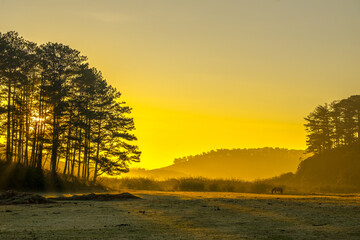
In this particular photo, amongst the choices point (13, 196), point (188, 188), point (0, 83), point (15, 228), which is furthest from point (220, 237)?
point (0, 83)

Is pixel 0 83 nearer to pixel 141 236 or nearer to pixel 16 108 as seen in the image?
pixel 16 108

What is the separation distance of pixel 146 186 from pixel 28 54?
2224 cm

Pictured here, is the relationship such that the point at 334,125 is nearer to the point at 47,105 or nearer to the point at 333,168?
the point at 333,168

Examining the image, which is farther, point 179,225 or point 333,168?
point 333,168

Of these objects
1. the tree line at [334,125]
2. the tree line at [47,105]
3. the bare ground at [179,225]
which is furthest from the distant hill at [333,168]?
the bare ground at [179,225]

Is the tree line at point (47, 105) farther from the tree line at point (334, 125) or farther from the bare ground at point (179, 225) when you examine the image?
the tree line at point (334, 125)

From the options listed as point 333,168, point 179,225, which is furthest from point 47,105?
point 333,168

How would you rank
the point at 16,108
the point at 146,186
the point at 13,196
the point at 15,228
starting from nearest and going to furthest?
the point at 15,228, the point at 13,196, the point at 16,108, the point at 146,186

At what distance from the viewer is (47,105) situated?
176 ft

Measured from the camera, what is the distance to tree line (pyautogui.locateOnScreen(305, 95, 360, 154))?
108438 millimetres

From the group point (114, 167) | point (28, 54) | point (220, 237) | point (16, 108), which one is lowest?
point (220, 237)

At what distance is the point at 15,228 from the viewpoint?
53.5 feet

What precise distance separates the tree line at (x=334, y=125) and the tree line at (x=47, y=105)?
6861cm

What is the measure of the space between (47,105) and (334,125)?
80761mm
